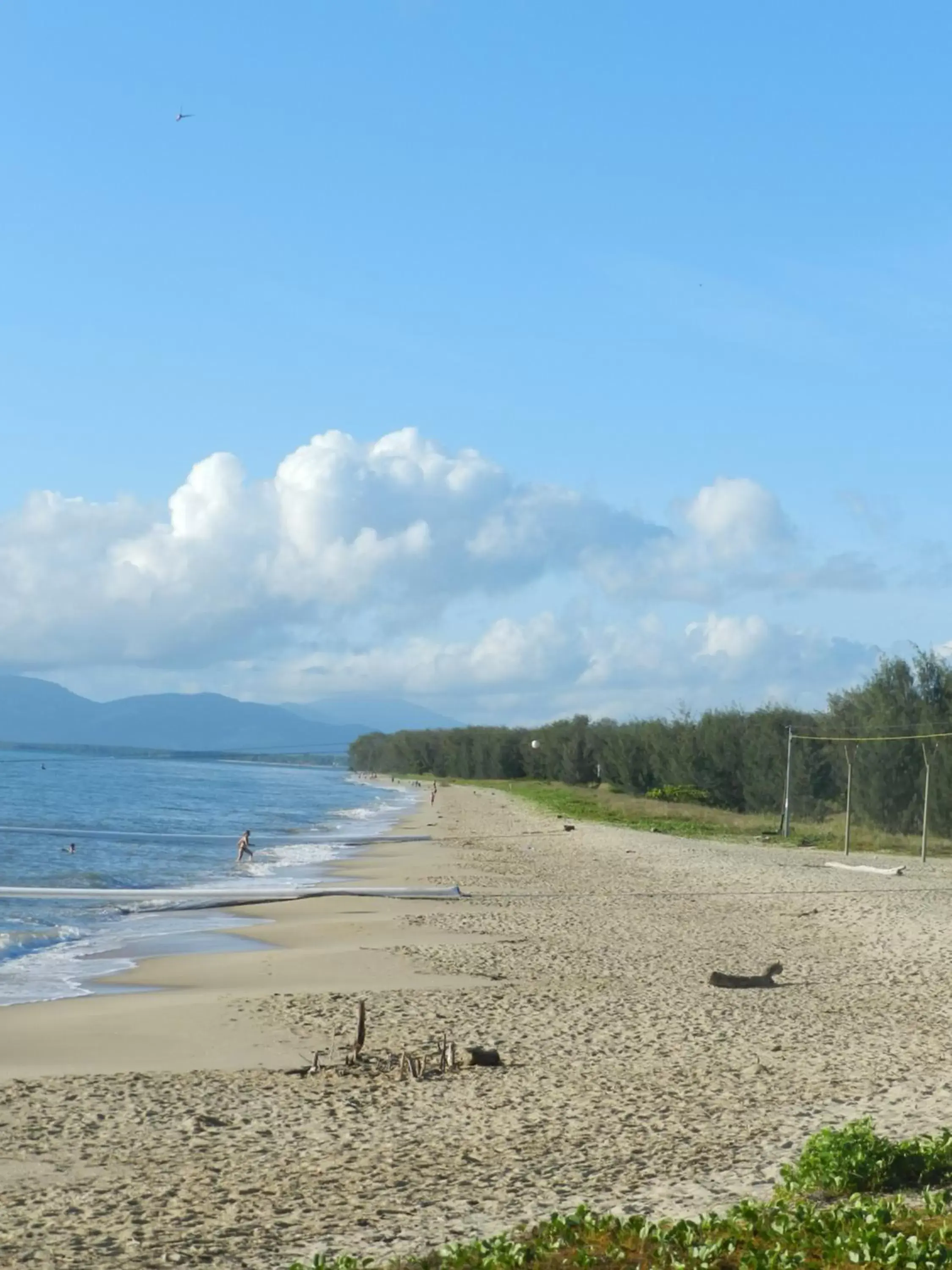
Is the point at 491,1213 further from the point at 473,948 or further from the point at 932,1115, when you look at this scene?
the point at 473,948

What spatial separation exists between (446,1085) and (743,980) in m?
5.84

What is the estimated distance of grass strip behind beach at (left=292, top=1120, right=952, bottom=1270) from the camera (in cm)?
571

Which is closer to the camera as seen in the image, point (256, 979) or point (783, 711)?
point (256, 979)

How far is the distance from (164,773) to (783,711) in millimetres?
87560

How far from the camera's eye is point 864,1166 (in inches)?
286

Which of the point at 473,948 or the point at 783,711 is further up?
the point at 783,711

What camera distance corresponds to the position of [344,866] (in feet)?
118

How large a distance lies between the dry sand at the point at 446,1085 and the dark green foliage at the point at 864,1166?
51cm

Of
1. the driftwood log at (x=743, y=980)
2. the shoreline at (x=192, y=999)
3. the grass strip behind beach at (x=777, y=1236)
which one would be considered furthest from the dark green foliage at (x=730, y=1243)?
the driftwood log at (x=743, y=980)

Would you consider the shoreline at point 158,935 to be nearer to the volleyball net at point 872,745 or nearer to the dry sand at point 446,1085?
the dry sand at point 446,1085

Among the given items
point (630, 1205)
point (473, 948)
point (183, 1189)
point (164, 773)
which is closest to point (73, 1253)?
point (183, 1189)

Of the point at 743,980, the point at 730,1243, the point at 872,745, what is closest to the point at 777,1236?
the point at 730,1243

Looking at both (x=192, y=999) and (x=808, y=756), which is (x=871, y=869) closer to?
(x=192, y=999)

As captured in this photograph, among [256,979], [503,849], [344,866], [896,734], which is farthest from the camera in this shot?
[896,734]
